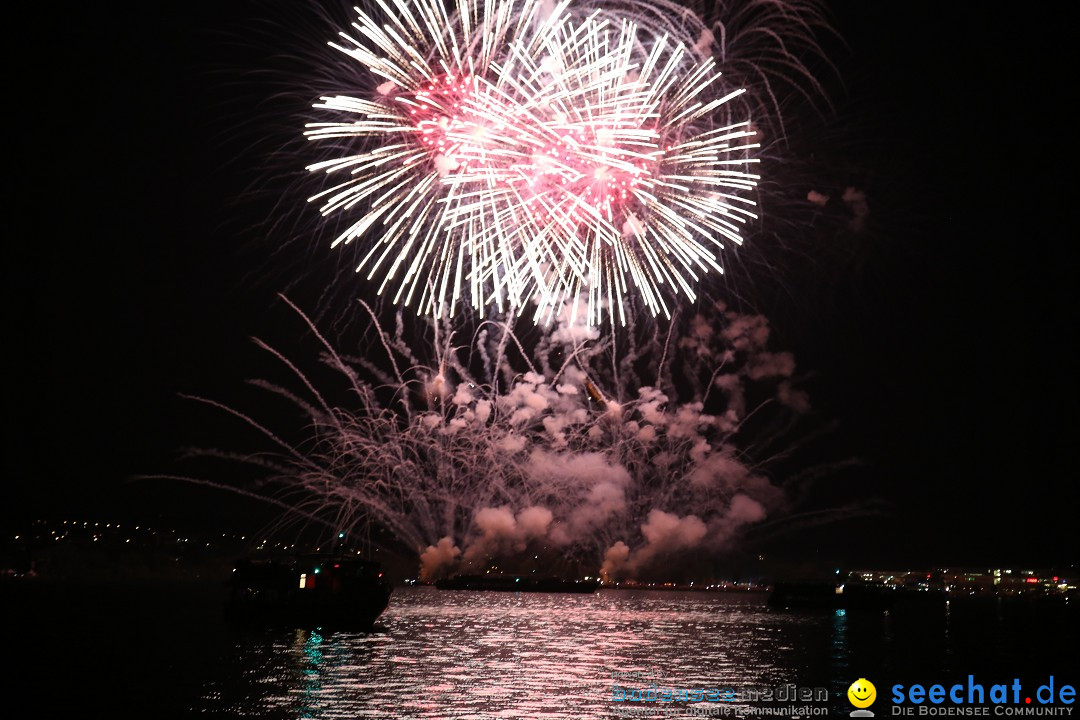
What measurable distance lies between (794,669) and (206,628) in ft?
132

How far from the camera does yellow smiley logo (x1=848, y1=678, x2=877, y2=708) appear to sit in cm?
3731

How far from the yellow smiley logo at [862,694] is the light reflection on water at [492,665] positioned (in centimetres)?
144

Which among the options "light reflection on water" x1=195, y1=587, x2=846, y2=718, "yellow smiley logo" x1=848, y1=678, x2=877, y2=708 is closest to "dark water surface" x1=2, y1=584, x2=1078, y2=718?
"light reflection on water" x1=195, y1=587, x2=846, y2=718

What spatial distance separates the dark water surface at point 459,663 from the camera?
34656 millimetres

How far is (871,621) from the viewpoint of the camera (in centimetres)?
10419

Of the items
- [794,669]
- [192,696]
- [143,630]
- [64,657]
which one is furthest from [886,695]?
[143,630]

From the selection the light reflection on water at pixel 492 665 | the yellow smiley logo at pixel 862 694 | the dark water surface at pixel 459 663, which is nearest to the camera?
the light reflection on water at pixel 492 665

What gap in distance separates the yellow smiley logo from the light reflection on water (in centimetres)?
144

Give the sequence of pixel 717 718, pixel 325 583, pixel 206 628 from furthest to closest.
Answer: pixel 325 583 → pixel 206 628 → pixel 717 718

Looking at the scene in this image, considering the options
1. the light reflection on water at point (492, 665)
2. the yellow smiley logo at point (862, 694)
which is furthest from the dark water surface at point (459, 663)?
the yellow smiley logo at point (862, 694)

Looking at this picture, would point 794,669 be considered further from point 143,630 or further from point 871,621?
point 871,621

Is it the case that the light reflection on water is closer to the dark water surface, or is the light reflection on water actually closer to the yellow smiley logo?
the dark water surface

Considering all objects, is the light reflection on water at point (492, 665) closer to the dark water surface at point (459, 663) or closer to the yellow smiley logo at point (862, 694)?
the dark water surface at point (459, 663)

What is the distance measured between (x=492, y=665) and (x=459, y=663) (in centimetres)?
186
